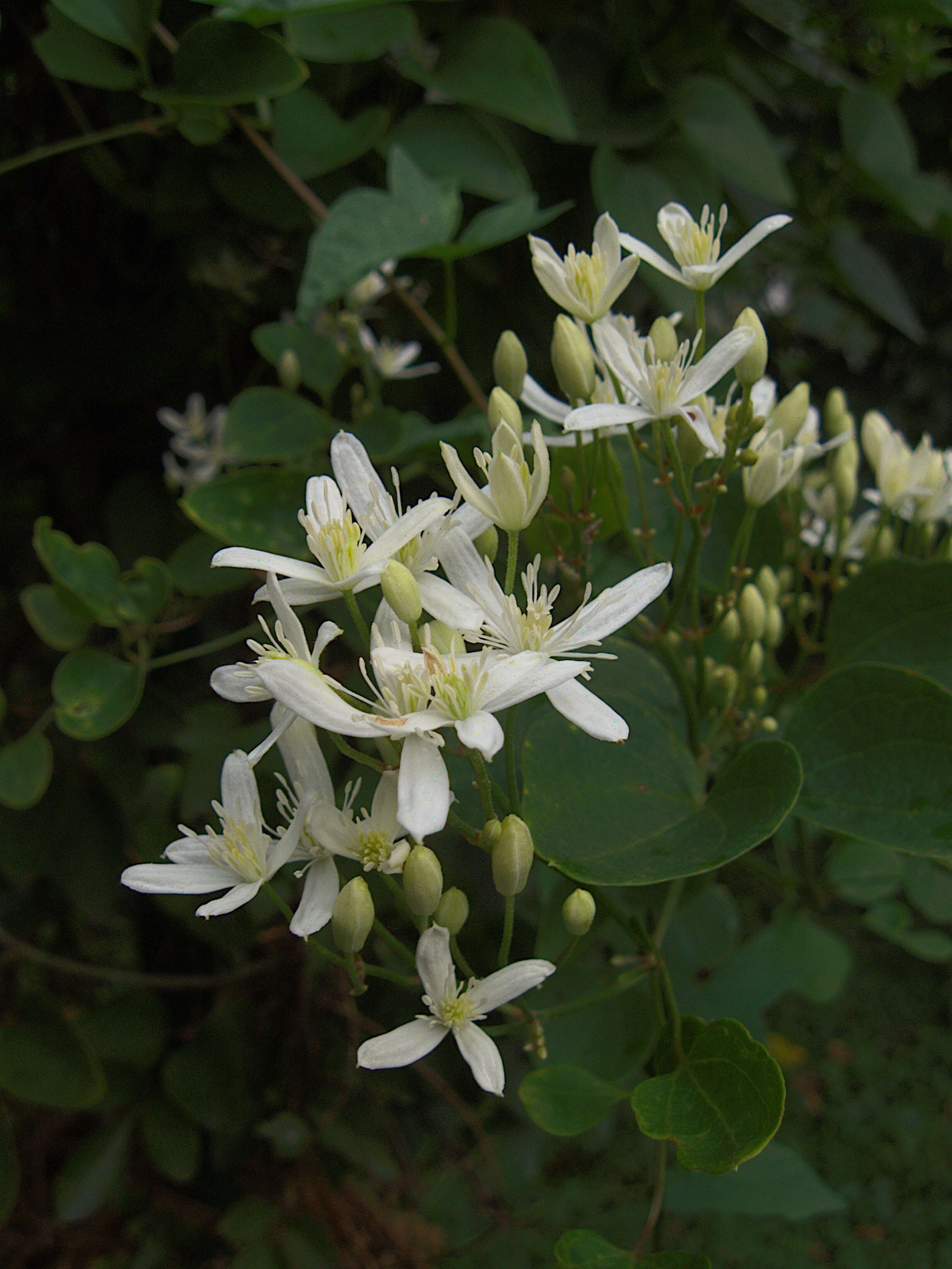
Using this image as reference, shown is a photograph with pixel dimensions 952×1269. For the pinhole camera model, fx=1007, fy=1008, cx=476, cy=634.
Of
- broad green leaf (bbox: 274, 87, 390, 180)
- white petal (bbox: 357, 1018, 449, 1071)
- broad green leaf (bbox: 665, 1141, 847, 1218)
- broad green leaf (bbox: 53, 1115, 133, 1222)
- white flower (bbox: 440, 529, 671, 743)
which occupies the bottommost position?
broad green leaf (bbox: 53, 1115, 133, 1222)

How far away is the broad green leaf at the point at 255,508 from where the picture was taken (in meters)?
0.81

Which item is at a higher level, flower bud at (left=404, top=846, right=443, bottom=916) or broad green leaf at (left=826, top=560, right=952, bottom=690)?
flower bud at (left=404, top=846, right=443, bottom=916)

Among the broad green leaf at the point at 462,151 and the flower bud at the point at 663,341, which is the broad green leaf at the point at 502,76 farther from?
the flower bud at the point at 663,341

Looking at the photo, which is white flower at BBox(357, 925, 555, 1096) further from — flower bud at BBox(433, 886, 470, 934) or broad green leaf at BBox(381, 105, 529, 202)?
broad green leaf at BBox(381, 105, 529, 202)

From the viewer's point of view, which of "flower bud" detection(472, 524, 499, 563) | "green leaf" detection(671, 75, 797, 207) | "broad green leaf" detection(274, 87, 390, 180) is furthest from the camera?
"green leaf" detection(671, 75, 797, 207)

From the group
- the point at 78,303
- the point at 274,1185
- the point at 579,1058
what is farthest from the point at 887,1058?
Result: the point at 78,303

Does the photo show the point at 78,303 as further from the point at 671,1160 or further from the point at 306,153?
the point at 671,1160

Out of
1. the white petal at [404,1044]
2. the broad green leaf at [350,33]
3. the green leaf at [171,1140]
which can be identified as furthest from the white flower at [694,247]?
the green leaf at [171,1140]

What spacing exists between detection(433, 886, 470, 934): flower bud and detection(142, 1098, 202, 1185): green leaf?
83 centimetres

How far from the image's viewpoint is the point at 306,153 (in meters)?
0.96

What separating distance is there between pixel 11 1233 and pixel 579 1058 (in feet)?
3.67

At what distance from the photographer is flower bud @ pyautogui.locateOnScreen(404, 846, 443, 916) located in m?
0.50

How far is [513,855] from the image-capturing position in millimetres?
500

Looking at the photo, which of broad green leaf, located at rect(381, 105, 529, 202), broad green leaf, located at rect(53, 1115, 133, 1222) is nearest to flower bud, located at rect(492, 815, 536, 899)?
broad green leaf, located at rect(381, 105, 529, 202)
